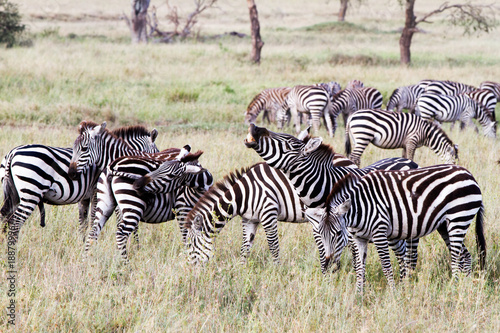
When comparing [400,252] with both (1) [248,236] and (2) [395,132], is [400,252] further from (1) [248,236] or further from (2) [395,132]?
(2) [395,132]

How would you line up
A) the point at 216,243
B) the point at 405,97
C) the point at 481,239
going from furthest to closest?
the point at 405,97 < the point at 216,243 < the point at 481,239

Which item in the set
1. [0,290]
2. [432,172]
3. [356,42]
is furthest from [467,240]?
[356,42]

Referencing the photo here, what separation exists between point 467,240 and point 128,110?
925 centimetres

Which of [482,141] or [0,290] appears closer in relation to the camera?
[0,290]

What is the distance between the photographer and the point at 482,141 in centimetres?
1101

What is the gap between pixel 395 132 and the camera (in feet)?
29.7

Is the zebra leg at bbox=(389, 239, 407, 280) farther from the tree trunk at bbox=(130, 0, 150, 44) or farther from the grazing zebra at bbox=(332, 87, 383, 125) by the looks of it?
the tree trunk at bbox=(130, 0, 150, 44)

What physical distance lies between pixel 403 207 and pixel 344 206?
2.29ft

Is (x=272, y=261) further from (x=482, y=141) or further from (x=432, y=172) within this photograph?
(x=482, y=141)

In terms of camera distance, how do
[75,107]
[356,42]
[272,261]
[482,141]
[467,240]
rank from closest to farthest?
[272,261] < [467,240] < [482,141] < [75,107] < [356,42]

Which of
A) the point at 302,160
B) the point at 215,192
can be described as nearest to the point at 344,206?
the point at 302,160

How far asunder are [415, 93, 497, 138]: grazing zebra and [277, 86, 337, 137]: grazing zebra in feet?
6.91

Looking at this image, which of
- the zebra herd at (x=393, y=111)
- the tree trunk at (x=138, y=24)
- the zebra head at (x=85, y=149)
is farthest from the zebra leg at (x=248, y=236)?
the tree trunk at (x=138, y=24)

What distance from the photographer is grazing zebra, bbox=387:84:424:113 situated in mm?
14015
